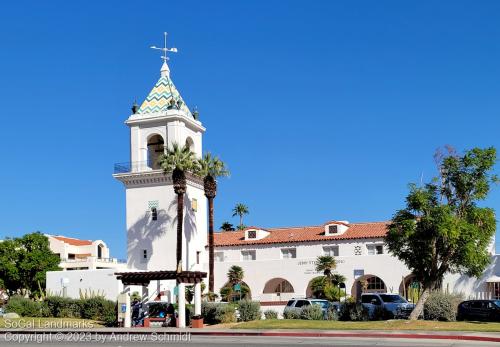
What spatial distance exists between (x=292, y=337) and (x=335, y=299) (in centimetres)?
2765

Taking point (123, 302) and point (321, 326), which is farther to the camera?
point (123, 302)

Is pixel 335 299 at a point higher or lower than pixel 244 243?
lower

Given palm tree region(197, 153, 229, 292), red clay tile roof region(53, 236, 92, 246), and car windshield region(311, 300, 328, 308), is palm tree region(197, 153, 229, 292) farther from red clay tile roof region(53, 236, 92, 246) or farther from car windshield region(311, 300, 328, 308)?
red clay tile roof region(53, 236, 92, 246)

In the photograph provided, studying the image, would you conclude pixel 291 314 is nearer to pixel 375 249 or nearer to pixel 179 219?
pixel 179 219

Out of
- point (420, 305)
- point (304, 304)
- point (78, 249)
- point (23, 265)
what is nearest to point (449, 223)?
point (420, 305)

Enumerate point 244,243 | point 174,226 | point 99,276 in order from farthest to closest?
point 244,243
point 174,226
point 99,276

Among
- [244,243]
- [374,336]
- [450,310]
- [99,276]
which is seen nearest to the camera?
[374,336]

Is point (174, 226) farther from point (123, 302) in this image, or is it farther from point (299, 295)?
point (123, 302)

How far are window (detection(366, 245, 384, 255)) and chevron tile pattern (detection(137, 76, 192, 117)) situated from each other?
753 inches

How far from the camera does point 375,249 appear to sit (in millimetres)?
61312

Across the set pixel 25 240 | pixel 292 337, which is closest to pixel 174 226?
pixel 25 240

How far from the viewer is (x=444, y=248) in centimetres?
3775

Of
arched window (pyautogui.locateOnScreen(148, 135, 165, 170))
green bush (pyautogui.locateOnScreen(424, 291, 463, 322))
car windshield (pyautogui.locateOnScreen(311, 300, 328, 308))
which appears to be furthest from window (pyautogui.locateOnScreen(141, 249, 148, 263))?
green bush (pyautogui.locateOnScreen(424, 291, 463, 322))

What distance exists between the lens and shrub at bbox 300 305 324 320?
132ft
